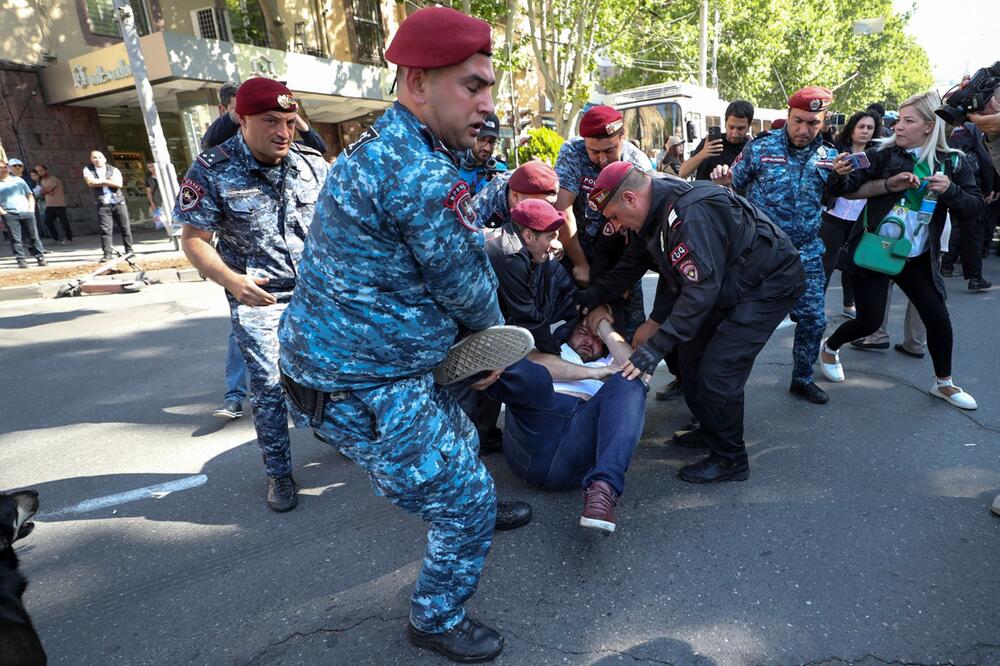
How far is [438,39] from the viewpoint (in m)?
1.42

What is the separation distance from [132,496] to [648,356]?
8.66 feet

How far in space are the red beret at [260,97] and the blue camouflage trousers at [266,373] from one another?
0.85 m

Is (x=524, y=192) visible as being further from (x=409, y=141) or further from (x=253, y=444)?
(x=253, y=444)

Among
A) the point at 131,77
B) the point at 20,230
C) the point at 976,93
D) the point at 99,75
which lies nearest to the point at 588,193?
the point at 976,93

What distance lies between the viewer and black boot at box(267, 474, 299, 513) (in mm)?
2865

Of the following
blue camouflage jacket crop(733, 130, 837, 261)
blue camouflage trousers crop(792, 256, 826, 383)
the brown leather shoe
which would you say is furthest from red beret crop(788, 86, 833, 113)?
the brown leather shoe

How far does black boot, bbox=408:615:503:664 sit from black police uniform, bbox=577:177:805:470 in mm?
1247

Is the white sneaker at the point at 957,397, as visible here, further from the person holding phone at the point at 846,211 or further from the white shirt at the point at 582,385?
the white shirt at the point at 582,385

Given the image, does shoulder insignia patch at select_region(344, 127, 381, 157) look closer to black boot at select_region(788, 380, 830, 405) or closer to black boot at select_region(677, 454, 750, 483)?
black boot at select_region(677, 454, 750, 483)

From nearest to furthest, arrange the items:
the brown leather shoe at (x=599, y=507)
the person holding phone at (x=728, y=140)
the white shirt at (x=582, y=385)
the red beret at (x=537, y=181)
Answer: the brown leather shoe at (x=599, y=507) → the white shirt at (x=582, y=385) → the red beret at (x=537, y=181) → the person holding phone at (x=728, y=140)

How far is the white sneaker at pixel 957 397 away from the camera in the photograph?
3.53 m

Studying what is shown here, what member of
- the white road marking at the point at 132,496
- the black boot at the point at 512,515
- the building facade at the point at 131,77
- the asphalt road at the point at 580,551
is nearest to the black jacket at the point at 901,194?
the asphalt road at the point at 580,551

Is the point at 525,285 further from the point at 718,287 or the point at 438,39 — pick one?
the point at 438,39

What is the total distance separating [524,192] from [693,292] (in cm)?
119
